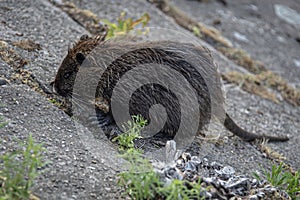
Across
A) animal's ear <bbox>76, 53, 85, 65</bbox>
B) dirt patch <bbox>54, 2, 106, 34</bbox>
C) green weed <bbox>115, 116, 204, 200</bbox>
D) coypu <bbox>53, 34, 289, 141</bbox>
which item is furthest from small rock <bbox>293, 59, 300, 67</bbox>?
green weed <bbox>115, 116, 204, 200</bbox>

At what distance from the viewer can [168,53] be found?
4.78 meters

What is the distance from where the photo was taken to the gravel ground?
3.61 metres

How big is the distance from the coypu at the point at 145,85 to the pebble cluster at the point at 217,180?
78 centimetres

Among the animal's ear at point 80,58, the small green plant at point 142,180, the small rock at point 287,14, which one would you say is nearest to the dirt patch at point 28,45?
the animal's ear at point 80,58

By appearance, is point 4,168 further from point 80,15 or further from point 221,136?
point 80,15

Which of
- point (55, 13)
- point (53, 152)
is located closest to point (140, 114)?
point (53, 152)

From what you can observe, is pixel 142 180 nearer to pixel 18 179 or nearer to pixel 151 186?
pixel 151 186

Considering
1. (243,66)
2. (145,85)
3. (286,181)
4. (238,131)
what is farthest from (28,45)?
(243,66)

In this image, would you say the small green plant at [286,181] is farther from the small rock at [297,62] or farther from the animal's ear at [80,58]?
the small rock at [297,62]

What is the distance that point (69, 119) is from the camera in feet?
14.9

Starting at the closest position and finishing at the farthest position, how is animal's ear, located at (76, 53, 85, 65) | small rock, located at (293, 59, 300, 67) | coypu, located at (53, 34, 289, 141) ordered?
coypu, located at (53, 34, 289, 141), animal's ear, located at (76, 53, 85, 65), small rock, located at (293, 59, 300, 67)

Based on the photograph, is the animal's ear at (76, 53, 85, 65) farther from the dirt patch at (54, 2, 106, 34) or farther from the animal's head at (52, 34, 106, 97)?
Answer: the dirt patch at (54, 2, 106, 34)

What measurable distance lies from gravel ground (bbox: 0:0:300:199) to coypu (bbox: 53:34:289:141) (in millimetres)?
330

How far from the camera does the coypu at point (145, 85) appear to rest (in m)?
4.70
